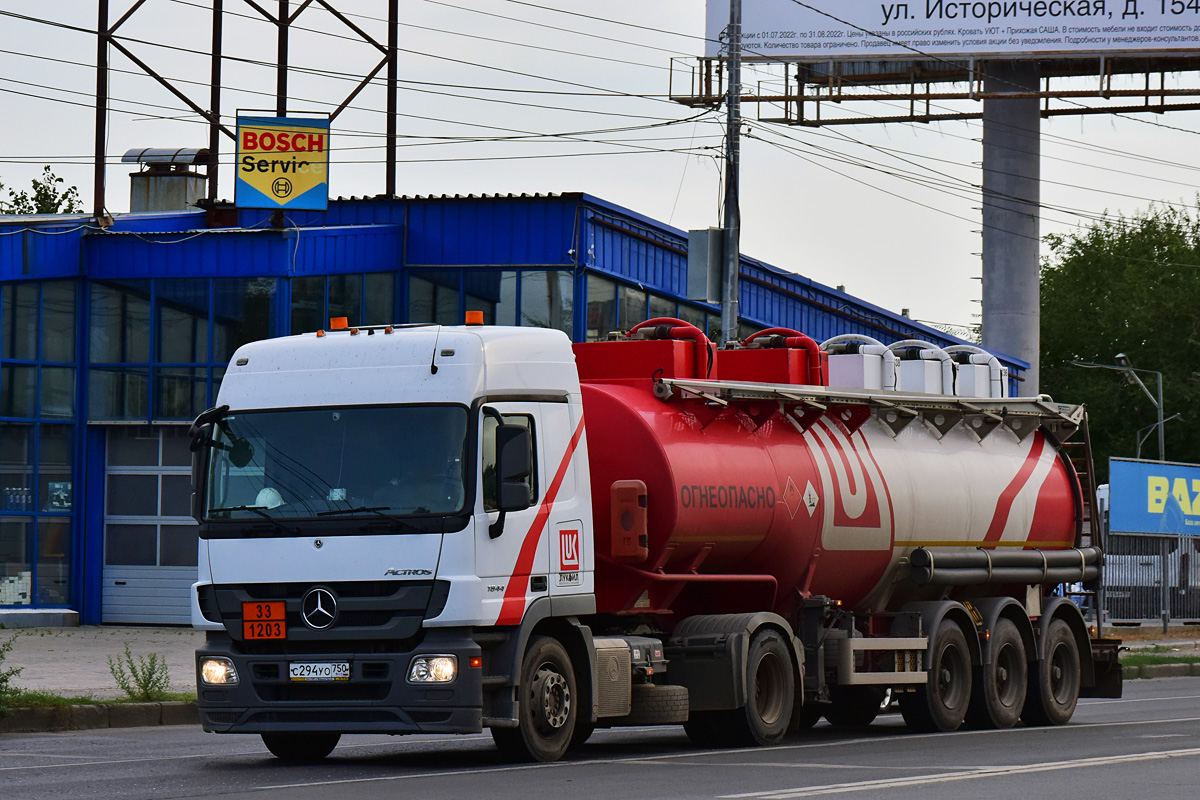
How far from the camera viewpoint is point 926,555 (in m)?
17.2

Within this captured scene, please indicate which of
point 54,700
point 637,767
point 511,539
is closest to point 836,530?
point 637,767

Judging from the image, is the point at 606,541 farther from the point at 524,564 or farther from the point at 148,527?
the point at 148,527

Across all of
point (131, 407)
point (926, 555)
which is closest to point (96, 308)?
point (131, 407)

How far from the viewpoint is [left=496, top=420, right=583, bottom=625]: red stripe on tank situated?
12.8 m

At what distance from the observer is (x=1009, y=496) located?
61.2ft

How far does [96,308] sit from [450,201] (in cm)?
597

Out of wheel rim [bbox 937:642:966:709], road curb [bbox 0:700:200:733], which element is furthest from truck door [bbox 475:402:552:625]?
road curb [bbox 0:700:200:733]

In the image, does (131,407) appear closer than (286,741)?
No

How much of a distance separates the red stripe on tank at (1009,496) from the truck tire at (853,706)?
2079mm

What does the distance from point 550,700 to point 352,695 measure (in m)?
1.44

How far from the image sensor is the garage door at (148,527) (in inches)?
1184

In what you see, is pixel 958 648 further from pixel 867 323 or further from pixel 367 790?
pixel 867 323

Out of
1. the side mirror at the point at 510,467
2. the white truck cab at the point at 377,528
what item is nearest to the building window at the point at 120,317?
the white truck cab at the point at 377,528

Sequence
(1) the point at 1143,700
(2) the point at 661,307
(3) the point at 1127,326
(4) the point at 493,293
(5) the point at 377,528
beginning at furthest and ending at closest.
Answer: (3) the point at 1127,326
(2) the point at 661,307
(4) the point at 493,293
(1) the point at 1143,700
(5) the point at 377,528
